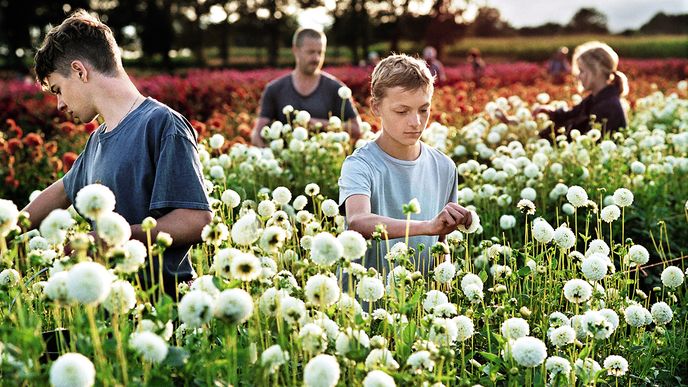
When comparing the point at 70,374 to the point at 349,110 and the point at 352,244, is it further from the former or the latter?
the point at 349,110

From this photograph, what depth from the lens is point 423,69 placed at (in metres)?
3.62

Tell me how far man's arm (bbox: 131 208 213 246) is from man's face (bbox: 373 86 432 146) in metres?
0.93

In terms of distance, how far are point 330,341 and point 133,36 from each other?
5717 centimetres

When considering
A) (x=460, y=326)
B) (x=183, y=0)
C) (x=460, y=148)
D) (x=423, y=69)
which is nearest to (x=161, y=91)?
(x=460, y=148)

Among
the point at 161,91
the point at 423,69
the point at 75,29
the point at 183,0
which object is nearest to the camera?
the point at 75,29

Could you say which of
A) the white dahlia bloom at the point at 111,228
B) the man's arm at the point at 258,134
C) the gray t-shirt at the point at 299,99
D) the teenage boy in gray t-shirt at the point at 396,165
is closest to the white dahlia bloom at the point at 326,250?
the white dahlia bloom at the point at 111,228

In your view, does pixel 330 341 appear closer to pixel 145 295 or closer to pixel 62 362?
pixel 145 295

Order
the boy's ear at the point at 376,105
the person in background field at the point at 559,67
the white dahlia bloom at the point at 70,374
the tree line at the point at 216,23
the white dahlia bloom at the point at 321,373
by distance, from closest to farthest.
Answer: the white dahlia bloom at the point at 70,374
the white dahlia bloom at the point at 321,373
the boy's ear at the point at 376,105
the person in background field at the point at 559,67
the tree line at the point at 216,23

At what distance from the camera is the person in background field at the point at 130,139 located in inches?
124

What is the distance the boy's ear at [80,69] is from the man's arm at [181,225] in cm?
63

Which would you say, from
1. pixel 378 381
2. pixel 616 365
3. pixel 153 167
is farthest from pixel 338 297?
pixel 153 167

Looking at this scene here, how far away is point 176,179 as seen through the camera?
3.17 meters

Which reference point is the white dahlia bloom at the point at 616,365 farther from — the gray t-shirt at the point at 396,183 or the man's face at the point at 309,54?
the man's face at the point at 309,54

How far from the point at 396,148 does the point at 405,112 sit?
242mm
